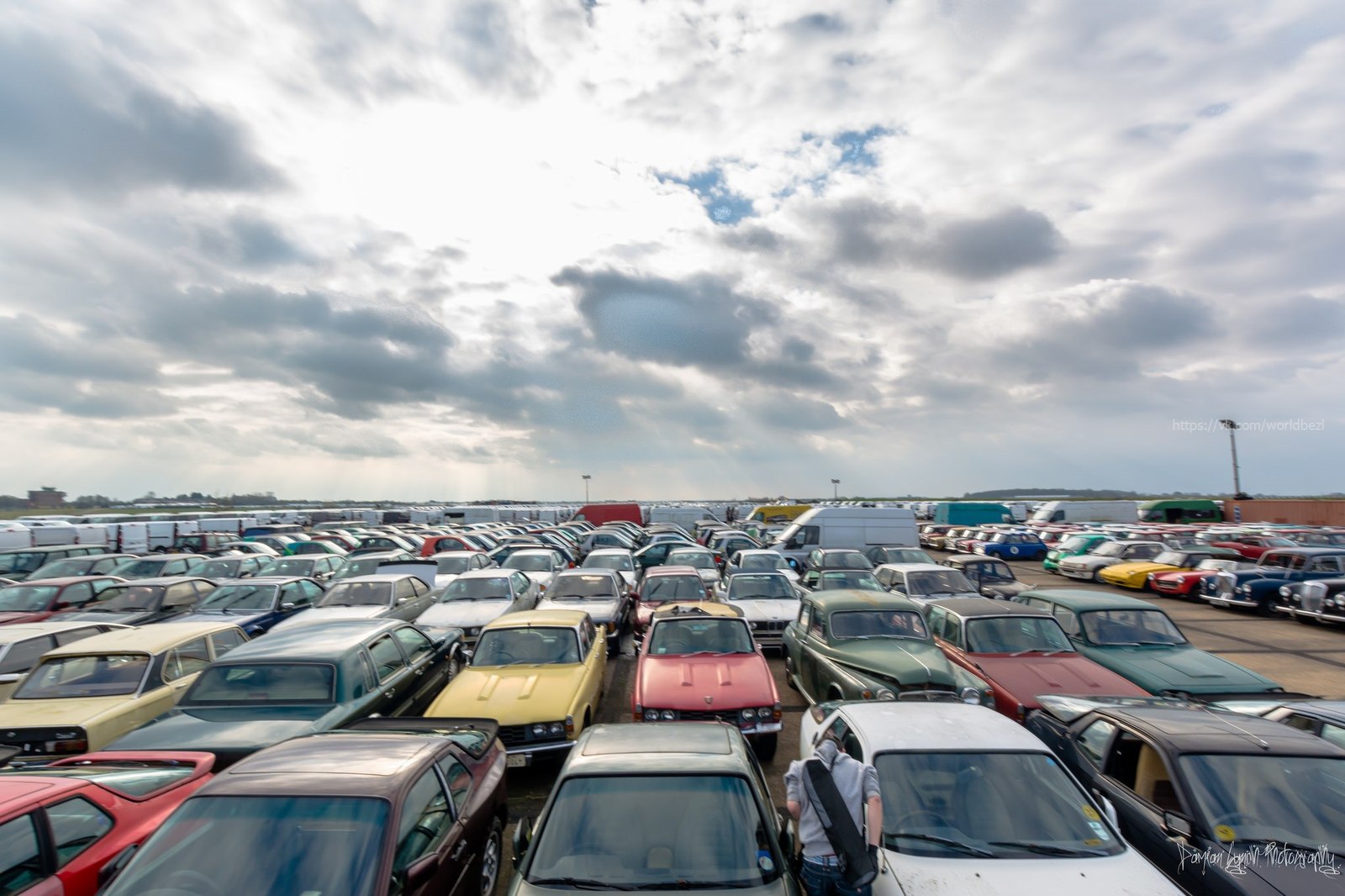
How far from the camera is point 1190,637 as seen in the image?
1454 cm

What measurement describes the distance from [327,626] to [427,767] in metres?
4.74

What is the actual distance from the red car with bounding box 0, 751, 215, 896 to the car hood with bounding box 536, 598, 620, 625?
7679mm

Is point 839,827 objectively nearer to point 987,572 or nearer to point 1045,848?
point 1045,848

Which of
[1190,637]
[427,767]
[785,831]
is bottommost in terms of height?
[1190,637]

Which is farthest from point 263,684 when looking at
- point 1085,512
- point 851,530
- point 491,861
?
point 1085,512

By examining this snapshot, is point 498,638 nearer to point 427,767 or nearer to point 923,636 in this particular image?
point 427,767

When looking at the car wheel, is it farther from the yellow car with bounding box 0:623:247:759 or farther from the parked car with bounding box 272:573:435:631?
the parked car with bounding box 272:573:435:631

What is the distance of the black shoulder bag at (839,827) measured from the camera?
3658mm

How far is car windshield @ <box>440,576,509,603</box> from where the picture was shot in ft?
43.1

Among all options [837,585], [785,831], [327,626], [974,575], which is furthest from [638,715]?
[974,575]

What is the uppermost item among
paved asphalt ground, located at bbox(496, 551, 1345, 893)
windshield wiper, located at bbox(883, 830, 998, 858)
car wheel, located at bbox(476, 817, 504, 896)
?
windshield wiper, located at bbox(883, 830, 998, 858)

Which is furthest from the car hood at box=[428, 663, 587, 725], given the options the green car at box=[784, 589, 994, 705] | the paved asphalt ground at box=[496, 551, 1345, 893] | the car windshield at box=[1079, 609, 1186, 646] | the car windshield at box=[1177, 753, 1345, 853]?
the car windshield at box=[1079, 609, 1186, 646]

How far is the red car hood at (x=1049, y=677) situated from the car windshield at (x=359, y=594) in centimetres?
1003

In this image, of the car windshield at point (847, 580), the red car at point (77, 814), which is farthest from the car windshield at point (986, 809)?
the car windshield at point (847, 580)
